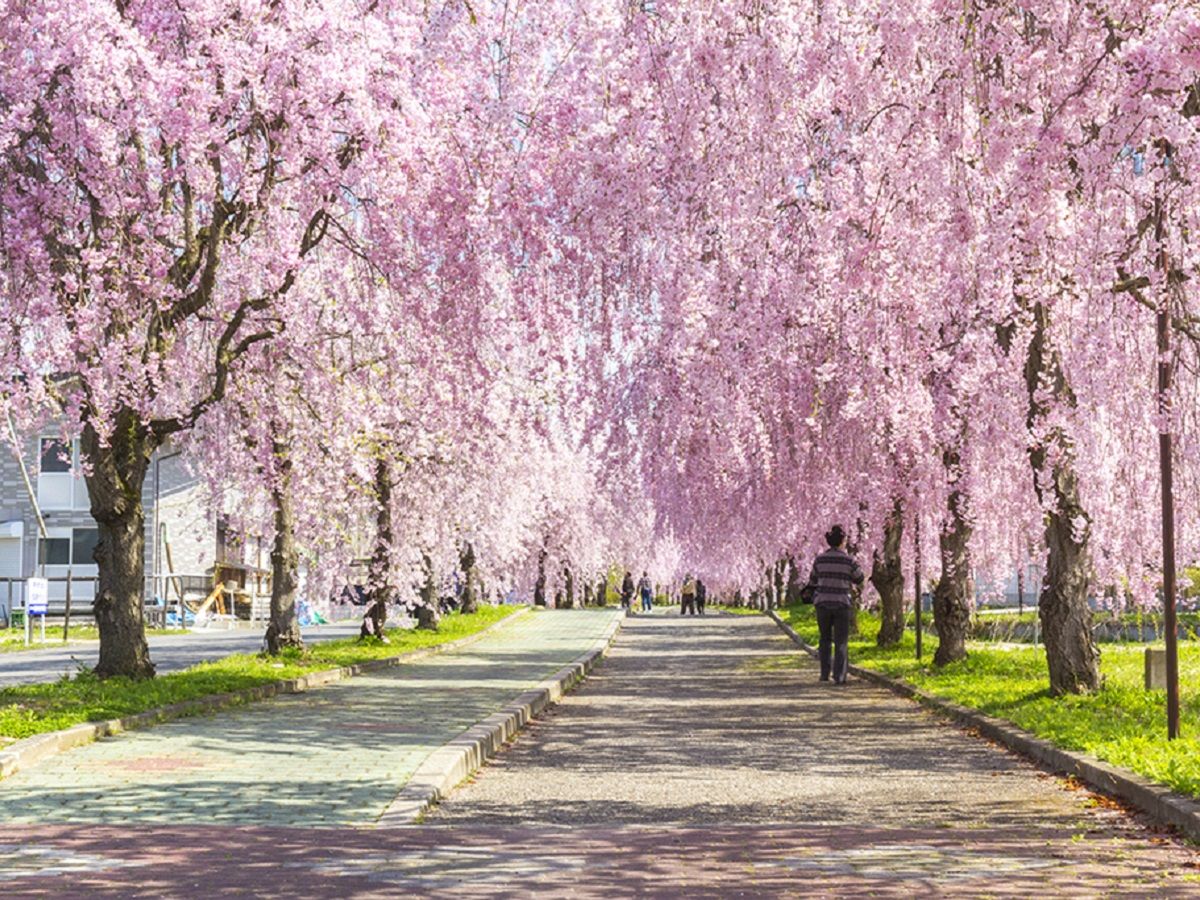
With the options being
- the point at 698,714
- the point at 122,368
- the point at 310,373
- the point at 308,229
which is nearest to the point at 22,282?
the point at 122,368

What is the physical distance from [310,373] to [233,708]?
15.3 feet

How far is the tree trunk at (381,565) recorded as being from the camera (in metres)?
36.7

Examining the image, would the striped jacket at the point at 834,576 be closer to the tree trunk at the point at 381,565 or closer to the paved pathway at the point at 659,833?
the paved pathway at the point at 659,833

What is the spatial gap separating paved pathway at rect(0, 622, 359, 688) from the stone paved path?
543 cm

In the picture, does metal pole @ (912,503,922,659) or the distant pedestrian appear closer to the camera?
metal pole @ (912,503,922,659)

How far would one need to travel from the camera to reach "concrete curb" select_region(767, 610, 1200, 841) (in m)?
9.94

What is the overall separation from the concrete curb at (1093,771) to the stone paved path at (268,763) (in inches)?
194

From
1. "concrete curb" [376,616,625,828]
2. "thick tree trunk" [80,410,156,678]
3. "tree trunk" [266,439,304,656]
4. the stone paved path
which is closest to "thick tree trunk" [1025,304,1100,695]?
"concrete curb" [376,616,625,828]

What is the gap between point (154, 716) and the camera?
1759 cm

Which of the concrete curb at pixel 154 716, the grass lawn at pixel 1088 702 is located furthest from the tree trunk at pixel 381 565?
the grass lawn at pixel 1088 702

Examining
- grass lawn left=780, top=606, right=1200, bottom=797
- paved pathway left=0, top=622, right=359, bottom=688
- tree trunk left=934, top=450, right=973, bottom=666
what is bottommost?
paved pathway left=0, top=622, right=359, bottom=688

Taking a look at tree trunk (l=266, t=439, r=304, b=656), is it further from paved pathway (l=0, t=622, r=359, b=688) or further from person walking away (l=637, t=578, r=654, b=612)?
person walking away (l=637, t=578, r=654, b=612)

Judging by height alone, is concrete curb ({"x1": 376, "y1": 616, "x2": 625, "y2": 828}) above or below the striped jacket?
below

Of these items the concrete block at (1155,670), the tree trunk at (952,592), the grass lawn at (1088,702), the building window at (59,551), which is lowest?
the grass lawn at (1088,702)
